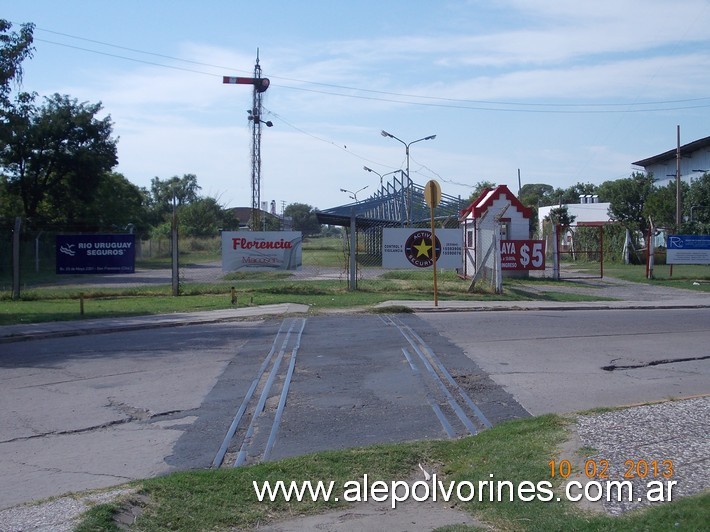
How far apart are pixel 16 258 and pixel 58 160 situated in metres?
24.8

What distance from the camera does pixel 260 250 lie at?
2567 centimetres

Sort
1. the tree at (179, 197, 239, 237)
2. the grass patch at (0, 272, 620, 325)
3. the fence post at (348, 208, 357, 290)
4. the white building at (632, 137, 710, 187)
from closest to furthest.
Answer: the grass patch at (0, 272, 620, 325) < the fence post at (348, 208, 357, 290) < the white building at (632, 137, 710, 187) < the tree at (179, 197, 239, 237)

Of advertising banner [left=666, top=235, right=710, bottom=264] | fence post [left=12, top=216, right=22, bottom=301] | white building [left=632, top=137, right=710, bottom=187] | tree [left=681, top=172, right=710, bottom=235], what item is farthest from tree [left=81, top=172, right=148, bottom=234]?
white building [left=632, top=137, right=710, bottom=187]

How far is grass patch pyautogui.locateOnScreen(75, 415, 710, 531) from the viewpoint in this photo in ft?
16.9

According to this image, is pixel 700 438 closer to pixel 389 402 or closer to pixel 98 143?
pixel 389 402

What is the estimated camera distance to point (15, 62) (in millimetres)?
20469

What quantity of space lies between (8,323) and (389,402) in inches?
452

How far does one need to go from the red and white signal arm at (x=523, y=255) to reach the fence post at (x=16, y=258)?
16163 mm

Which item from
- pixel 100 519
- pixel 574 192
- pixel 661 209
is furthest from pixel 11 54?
pixel 574 192

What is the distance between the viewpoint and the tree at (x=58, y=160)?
146 ft

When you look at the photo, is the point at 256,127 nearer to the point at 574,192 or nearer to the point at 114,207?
the point at 114,207

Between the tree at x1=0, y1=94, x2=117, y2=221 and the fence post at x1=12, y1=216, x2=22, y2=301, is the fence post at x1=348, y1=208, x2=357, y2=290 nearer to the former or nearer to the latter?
the fence post at x1=12, y1=216, x2=22, y2=301

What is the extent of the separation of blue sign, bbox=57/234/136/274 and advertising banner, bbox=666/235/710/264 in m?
20.7

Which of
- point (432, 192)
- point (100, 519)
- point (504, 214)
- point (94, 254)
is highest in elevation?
point (432, 192)
